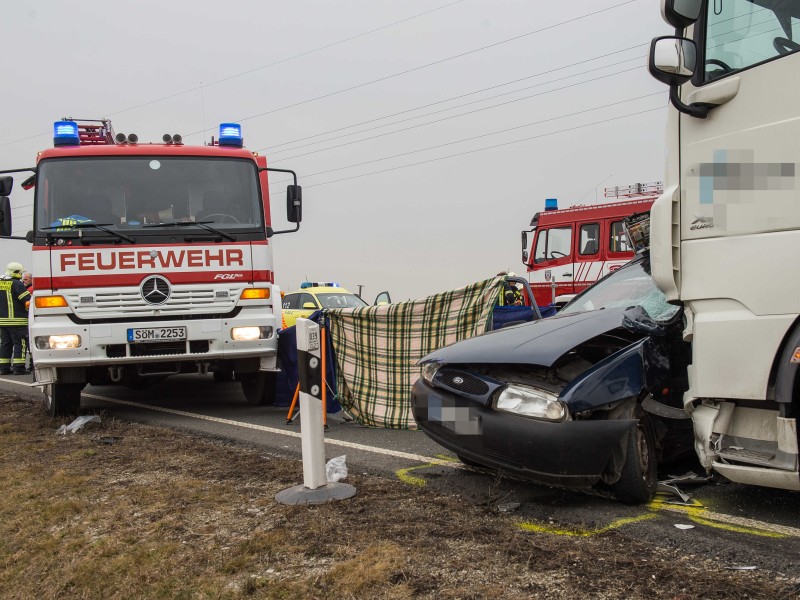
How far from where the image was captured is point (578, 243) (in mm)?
16656

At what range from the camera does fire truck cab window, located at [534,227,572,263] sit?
16.9 m

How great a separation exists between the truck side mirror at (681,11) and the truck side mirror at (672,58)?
104 millimetres

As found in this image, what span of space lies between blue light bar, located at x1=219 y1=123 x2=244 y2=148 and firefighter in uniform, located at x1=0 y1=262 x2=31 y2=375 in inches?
296

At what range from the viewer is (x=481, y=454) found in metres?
4.23

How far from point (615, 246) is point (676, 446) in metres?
11.9

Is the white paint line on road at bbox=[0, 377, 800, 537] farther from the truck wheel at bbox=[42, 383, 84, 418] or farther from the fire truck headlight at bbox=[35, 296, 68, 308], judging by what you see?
the fire truck headlight at bbox=[35, 296, 68, 308]

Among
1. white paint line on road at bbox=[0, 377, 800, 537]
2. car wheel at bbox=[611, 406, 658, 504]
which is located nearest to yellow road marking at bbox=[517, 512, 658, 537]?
car wheel at bbox=[611, 406, 658, 504]

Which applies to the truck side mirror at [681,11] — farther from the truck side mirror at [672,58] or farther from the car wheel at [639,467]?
the car wheel at [639,467]

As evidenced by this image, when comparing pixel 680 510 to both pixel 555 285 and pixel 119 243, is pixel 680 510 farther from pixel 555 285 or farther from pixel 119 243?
pixel 555 285

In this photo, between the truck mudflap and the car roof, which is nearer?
the truck mudflap

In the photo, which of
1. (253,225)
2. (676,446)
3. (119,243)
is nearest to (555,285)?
(253,225)

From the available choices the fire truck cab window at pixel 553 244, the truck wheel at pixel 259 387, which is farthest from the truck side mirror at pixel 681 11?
the fire truck cab window at pixel 553 244

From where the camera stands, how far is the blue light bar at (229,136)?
8.55 metres

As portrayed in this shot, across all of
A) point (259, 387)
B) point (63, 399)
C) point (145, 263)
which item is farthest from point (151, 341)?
point (259, 387)
